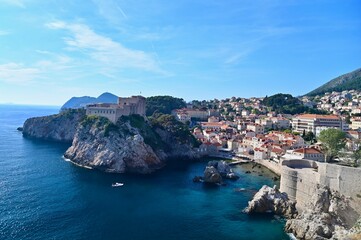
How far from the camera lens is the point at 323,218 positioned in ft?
95.3

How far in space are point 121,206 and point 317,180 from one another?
2164 centimetres

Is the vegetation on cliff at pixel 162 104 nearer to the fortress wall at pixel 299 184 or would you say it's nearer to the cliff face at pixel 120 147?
the cliff face at pixel 120 147

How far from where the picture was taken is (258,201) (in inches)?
1368

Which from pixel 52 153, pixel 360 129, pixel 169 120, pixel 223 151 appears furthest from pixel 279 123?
pixel 52 153

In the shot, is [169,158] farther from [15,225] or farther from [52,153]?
[15,225]

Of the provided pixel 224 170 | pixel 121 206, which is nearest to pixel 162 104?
pixel 224 170

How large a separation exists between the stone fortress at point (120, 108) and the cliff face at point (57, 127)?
2254 cm

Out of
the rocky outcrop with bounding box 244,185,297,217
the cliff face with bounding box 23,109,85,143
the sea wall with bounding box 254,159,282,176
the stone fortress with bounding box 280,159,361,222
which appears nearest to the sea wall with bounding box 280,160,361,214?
the stone fortress with bounding box 280,159,361,222

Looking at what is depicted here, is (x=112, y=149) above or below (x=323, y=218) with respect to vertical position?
above

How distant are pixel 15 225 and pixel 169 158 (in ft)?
134

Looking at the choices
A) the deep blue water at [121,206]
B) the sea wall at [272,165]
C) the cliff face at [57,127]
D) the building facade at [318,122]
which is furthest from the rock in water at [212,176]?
the cliff face at [57,127]

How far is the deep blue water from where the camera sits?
29.5m

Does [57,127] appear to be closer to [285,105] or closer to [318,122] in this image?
[318,122]

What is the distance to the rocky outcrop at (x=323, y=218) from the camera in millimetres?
27967
